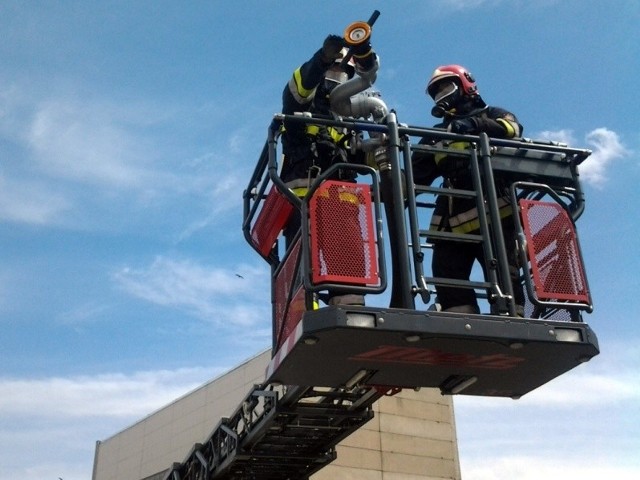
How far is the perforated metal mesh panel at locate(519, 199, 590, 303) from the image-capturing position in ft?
16.9

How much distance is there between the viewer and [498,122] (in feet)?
19.5

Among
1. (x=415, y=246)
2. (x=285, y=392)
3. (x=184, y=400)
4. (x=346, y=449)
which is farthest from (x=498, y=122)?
(x=184, y=400)

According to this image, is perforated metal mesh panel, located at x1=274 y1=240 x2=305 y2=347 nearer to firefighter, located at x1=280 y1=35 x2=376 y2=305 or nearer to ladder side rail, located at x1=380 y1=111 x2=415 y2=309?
firefighter, located at x1=280 y1=35 x2=376 y2=305

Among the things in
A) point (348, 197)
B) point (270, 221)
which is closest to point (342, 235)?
point (348, 197)

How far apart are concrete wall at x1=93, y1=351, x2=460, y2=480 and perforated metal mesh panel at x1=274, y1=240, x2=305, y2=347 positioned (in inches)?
442

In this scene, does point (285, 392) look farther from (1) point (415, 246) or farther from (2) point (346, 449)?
(2) point (346, 449)

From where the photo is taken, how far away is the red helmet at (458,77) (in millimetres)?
6223

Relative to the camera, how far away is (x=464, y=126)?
5652 millimetres

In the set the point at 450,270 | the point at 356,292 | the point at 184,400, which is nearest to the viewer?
the point at 356,292

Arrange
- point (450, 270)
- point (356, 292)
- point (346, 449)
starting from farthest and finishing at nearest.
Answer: point (346, 449), point (450, 270), point (356, 292)

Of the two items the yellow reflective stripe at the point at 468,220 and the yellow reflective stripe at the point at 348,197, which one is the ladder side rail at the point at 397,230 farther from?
the yellow reflective stripe at the point at 468,220

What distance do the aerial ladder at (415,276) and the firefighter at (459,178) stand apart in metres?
0.16

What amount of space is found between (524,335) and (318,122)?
6.91ft

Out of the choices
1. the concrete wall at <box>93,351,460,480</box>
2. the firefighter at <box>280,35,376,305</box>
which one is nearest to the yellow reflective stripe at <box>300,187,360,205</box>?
the firefighter at <box>280,35,376,305</box>
